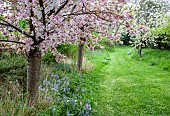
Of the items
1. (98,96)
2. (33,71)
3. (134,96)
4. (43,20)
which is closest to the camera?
(43,20)

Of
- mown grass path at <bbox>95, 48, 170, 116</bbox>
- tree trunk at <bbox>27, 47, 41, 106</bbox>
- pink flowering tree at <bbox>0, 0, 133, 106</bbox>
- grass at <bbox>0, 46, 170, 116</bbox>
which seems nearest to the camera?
pink flowering tree at <bbox>0, 0, 133, 106</bbox>

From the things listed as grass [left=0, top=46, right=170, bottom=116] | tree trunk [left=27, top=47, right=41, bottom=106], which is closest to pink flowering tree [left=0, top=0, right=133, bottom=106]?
tree trunk [left=27, top=47, right=41, bottom=106]

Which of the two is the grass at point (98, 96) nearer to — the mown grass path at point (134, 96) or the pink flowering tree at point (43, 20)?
the mown grass path at point (134, 96)

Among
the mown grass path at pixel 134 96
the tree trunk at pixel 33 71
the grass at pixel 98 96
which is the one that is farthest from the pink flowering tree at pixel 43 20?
the mown grass path at pixel 134 96

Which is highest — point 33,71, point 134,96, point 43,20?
point 43,20

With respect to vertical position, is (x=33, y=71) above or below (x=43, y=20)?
below

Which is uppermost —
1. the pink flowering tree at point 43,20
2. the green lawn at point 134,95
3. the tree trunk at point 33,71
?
the pink flowering tree at point 43,20

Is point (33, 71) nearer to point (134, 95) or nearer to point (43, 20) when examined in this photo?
point (43, 20)

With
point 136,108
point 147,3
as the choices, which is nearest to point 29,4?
point 136,108

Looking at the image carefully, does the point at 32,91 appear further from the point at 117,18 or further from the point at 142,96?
the point at 142,96

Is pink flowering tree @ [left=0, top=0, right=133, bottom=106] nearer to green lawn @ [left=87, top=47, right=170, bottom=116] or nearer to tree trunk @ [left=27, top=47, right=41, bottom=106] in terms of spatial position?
tree trunk @ [left=27, top=47, right=41, bottom=106]

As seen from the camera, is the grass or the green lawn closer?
the grass

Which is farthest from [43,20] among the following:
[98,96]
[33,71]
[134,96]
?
[134,96]

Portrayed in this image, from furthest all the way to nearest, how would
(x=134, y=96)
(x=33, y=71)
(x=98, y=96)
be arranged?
1. (x=134, y=96)
2. (x=98, y=96)
3. (x=33, y=71)
